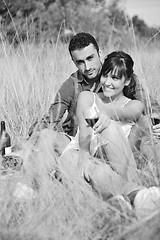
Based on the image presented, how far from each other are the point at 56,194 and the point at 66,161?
0.38 metres

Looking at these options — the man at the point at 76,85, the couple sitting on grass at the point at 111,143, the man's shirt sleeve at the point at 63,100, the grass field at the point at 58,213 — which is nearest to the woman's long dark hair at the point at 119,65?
the couple sitting on grass at the point at 111,143

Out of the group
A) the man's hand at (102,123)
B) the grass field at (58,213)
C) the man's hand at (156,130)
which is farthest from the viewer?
the man's hand at (156,130)

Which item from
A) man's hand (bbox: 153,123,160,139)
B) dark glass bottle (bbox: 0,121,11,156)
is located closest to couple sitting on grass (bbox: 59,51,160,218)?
man's hand (bbox: 153,123,160,139)

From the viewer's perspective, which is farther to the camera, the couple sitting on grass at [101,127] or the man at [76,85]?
the man at [76,85]

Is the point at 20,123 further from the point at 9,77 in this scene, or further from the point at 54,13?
the point at 54,13

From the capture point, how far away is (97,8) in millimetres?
12062

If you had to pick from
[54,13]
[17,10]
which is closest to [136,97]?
[17,10]

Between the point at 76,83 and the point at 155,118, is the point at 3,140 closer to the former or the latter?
the point at 76,83

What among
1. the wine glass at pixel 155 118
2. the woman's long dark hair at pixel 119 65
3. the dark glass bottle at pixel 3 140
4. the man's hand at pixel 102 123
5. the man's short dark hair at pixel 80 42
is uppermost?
the man's short dark hair at pixel 80 42

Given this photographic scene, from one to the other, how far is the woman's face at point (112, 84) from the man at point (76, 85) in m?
0.22

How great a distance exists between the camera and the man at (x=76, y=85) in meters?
2.99

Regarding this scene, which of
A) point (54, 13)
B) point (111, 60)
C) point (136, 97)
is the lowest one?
point (136, 97)

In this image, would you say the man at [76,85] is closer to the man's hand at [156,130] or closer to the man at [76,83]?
the man at [76,83]

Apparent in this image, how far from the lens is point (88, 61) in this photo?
9.81 feet
